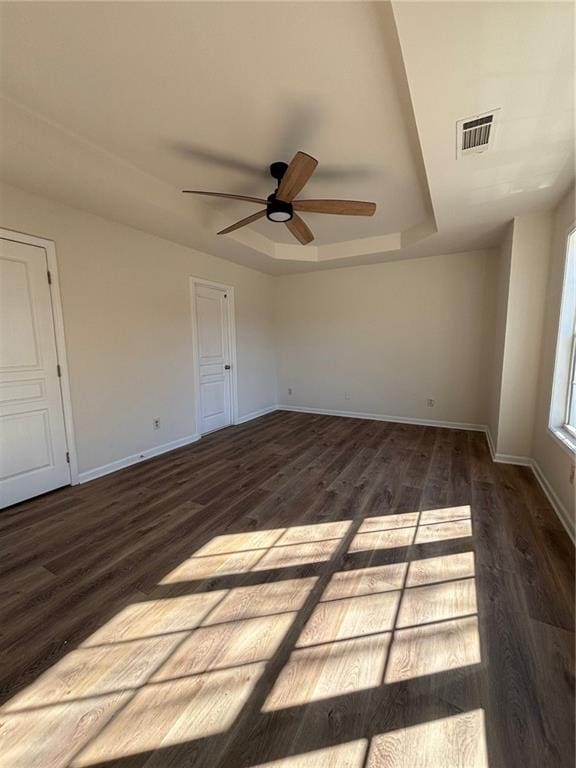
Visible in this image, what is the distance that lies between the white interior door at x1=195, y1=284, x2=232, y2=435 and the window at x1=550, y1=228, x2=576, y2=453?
12.9ft

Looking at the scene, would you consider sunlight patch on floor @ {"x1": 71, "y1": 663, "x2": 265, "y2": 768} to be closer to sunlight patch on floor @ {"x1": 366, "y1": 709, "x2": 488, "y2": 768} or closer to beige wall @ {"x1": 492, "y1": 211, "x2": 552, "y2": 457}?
sunlight patch on floor @ {"x1": 366, "y1": 709, "x2": 488, "y2": 768}

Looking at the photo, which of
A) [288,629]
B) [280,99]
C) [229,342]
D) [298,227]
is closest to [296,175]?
[280,99]

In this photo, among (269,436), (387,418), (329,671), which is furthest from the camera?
(387,418)

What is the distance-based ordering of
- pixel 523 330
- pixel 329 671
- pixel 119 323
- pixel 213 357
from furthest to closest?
1. pixel 213 357
2. pixel 119 323
3. pixel 523 330
4. pixel 329 671

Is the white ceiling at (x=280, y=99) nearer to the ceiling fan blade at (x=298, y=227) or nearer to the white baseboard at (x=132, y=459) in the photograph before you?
the ceiling fan blade at (x=298, y=227)

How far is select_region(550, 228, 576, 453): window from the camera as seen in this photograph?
254 centimetres

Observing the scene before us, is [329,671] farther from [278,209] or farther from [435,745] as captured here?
[278,209]

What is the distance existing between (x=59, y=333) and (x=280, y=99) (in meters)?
2.56

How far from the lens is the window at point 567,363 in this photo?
2539mm

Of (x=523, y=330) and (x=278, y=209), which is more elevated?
(x=278, y=209)

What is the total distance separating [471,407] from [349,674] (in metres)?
4.21

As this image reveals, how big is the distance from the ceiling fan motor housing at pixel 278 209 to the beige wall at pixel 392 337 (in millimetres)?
2873

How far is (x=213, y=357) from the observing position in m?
4.68

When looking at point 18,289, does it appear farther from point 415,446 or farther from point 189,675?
point 415,446
